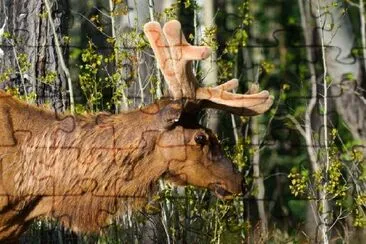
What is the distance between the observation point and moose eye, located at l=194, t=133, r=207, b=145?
25.4ft

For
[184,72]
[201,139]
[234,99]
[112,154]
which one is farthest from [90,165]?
[234,99]

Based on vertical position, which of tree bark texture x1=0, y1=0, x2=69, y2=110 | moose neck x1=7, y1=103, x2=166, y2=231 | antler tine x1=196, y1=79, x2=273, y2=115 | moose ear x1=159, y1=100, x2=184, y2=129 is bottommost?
moose neck x1=7, y1=103, x2=166, y2=231

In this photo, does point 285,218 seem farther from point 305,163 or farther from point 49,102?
point 49,102

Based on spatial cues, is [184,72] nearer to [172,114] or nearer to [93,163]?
[172,114]

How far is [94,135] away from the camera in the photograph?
7754 millimetres

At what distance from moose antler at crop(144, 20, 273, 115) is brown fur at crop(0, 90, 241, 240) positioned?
139 mm

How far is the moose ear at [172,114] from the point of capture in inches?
304

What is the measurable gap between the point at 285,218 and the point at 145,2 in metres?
4.96

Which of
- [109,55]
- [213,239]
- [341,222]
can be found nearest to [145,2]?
[109,55]

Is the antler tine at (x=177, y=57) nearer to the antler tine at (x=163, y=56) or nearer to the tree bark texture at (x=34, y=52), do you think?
the antler tine at (x=163, y=56)

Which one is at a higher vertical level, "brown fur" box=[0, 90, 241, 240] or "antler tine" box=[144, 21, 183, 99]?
"antler tine" box=[144, 21, 183, 99]

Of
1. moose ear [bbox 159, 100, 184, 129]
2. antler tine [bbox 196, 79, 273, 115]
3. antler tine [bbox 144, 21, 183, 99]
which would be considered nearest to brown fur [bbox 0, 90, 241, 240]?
moose ear [bbox 159, 100, 184, 129]

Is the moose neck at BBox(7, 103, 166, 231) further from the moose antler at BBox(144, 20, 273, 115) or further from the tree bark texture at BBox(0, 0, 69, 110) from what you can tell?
the tree bark texture at BBox(0, 0, 69, 110)

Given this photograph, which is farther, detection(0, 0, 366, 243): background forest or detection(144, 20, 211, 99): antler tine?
detection(0, 0, 366, 243): background forest
